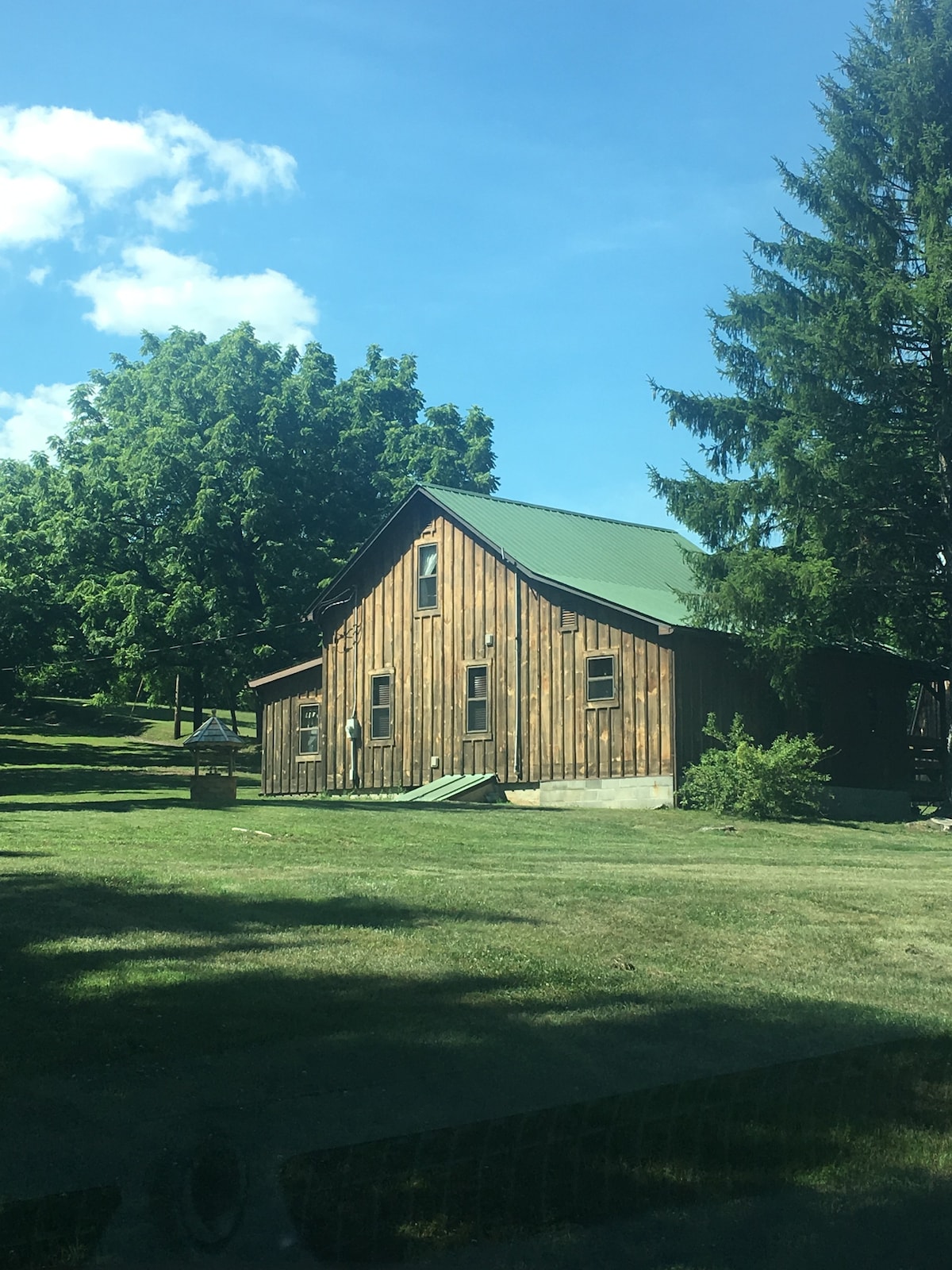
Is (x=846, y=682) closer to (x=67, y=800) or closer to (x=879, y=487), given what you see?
(x=879, y=487)

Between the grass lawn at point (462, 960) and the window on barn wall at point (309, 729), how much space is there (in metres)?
16.9

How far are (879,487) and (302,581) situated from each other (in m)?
22.4

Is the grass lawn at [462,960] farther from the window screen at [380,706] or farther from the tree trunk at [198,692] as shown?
the tree trunk at [198,692]

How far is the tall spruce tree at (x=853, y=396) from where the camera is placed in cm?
2403

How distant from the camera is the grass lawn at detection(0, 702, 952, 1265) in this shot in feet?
21.0

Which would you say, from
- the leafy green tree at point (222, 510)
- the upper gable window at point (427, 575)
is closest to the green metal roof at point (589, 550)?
the upper gable window at point (427, 575)

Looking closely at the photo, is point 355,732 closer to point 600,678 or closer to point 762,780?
point 600,678

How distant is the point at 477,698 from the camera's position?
97.6 ft

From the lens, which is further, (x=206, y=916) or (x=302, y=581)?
(x=302, y=581)

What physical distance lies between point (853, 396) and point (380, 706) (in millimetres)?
13363

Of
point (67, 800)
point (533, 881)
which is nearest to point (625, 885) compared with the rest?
point (533, 881)

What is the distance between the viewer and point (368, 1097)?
230 inches

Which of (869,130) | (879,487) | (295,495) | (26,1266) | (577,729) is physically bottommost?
(26,1266)

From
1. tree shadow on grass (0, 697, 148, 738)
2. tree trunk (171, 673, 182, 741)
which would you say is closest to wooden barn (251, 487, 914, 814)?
tree trunk (171, 673, 182, 741)
